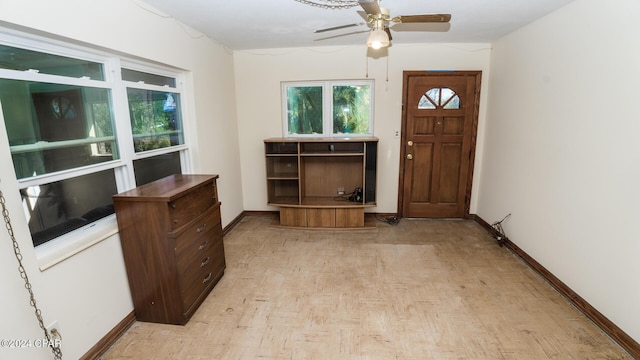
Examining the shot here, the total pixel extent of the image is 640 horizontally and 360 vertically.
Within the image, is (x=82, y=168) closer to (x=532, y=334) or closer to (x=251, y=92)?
(x=251, y=92)

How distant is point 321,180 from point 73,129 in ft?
9.77

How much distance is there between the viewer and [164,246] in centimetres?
206

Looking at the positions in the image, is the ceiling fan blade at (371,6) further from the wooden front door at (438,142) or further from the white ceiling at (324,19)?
the wooden front door at (438,142)

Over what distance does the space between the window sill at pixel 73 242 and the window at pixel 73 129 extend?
34 mm

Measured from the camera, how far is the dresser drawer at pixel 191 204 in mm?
2078

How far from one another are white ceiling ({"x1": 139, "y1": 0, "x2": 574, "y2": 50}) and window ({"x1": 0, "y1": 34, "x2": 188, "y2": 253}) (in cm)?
76

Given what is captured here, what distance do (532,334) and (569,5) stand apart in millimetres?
2683

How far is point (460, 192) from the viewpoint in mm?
4316

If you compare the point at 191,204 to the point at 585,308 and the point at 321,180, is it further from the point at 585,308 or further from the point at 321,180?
the point at 585,308

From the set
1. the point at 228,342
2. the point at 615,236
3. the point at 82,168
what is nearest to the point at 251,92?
the point at 82,168

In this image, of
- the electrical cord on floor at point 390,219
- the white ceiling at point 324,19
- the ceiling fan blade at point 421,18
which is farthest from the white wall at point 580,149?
the electrical cord on floor at point 390,219

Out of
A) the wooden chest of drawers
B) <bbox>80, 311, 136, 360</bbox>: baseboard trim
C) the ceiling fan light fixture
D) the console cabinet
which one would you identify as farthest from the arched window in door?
<bbox>80, 311, 136, 360</bbox>: baseboard trim

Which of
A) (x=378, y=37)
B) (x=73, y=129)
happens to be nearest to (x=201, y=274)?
(x=73, y=129)

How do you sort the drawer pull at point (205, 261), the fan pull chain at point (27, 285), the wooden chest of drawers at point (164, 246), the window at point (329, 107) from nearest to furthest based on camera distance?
1. the fan pull chain at point (27, 285)
2. the wooden chest of drawers at point (164, 246)
3. the drawer pull at point (205, 261)
4. the window at point (329, 107)
